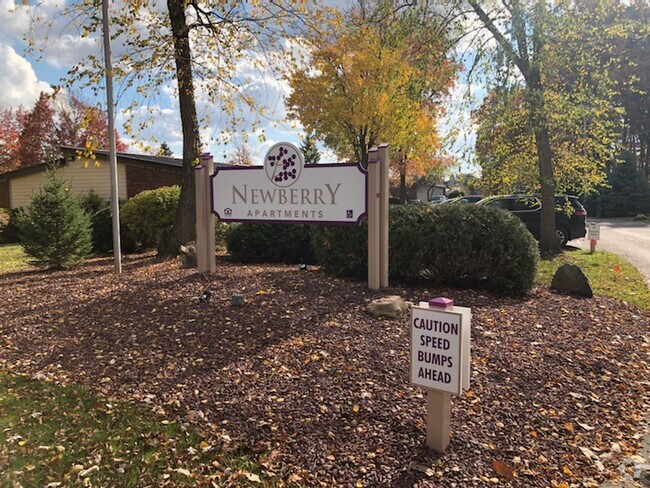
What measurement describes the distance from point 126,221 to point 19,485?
34.4 ft

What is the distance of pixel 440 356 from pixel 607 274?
304 inches

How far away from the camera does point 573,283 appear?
6402mm

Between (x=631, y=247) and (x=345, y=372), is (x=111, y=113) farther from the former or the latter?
(x=631, y=247)

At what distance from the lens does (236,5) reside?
7965mm

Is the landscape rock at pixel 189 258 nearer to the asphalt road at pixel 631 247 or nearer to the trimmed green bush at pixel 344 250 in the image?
the trimmed green bush at pixel 344 250

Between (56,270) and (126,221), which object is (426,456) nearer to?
(56,270)

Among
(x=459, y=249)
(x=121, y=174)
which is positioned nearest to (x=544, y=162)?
(x=459, y=249)

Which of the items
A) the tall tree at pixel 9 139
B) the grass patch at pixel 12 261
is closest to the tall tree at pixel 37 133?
the tall tree at pixel 9 139

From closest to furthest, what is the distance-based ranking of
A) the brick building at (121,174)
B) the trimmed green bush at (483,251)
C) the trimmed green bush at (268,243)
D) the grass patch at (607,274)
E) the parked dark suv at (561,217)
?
1. the trimmed green bush at (483,251)
2. the grass patch at (607,274)
3. the trimmed green bush at (268,243)
4. the parked dark suv at (561,217)
5. the brick building at (121,174)

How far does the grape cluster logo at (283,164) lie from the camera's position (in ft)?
19.6

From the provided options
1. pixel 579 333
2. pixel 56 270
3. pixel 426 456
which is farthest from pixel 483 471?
pixel 56 270

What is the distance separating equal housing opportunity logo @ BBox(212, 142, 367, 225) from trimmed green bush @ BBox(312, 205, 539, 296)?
2.15ft

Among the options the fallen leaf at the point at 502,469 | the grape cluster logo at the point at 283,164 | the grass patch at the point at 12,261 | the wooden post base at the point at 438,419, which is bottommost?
the fallen leaf at the point at 502,469

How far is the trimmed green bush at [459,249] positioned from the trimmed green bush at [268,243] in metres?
2.50
